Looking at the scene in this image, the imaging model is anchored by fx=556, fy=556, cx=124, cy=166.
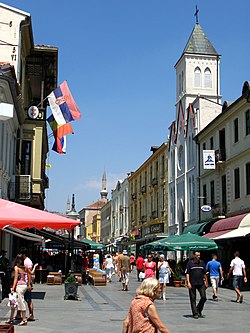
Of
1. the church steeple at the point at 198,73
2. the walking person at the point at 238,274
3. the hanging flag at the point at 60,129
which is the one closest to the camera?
the walking person at the point at 238,274

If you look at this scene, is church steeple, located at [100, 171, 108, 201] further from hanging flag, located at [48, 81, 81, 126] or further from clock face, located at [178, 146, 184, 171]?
hanging flag, located at [48, 81, 81, 126]

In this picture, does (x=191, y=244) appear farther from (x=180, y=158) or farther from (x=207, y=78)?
(x=207, y=78)

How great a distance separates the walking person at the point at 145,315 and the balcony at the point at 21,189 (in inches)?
856

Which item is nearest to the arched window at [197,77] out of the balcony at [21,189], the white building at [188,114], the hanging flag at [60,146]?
the white building at [188,114]

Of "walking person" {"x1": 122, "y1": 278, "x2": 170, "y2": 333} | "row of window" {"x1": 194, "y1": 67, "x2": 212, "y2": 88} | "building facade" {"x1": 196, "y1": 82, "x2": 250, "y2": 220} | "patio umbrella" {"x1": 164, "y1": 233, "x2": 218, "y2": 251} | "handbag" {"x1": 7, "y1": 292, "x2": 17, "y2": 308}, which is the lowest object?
"handbag" {"x1": 7, "y1": 292, "x2": 17, "y2": 308}

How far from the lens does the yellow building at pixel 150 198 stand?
54.5 meters

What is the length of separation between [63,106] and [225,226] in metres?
10.6

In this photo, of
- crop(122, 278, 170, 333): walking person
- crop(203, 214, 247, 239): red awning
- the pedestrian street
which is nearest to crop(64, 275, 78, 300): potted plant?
the pedestrian street

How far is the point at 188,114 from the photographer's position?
149 feet

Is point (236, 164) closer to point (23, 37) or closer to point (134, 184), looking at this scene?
point (23, 37)

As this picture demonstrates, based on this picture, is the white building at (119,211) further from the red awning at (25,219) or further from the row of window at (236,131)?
the red awning at (25,219)

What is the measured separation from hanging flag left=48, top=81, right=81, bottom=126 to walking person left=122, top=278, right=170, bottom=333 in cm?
2238

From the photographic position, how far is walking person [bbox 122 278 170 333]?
586 cm

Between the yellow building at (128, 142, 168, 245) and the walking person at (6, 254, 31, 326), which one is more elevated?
the yellow building at (128, 142, 168, 245)
